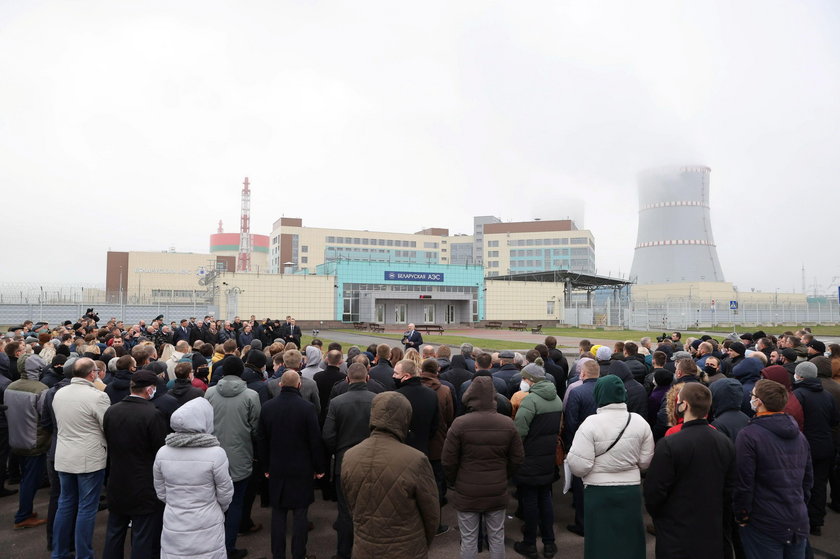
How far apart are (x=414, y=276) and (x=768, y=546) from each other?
169 feet

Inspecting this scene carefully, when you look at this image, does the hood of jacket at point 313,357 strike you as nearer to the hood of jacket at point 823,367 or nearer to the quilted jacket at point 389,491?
the quilted jacket at point 389,491

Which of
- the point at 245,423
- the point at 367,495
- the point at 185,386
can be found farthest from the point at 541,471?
the point at 185,386

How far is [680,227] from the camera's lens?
234 feet

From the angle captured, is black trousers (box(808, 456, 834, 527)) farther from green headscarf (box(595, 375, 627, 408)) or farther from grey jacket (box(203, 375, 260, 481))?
grey jacket (box(203, 375, 260, 481))

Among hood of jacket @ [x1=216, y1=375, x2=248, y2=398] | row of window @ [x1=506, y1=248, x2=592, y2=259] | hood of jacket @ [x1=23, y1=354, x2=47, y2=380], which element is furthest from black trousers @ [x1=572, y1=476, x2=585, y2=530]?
row of window @ [x1=506, y1=248, x2=592, y2=259]

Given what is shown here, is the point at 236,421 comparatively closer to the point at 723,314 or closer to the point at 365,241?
the point at 723,314

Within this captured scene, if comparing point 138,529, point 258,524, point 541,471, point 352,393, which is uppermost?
point 352,393

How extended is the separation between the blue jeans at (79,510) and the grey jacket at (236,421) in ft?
4.33

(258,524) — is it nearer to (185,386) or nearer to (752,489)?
(185,386)

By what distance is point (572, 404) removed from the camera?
5914mm

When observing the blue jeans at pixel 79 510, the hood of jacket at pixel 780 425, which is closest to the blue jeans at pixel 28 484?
the blue jeans at pixel 79 510

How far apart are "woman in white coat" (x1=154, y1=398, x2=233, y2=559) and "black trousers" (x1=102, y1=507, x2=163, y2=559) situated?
76 centimetres

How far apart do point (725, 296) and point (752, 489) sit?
84038mm

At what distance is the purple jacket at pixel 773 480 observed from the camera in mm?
3969
